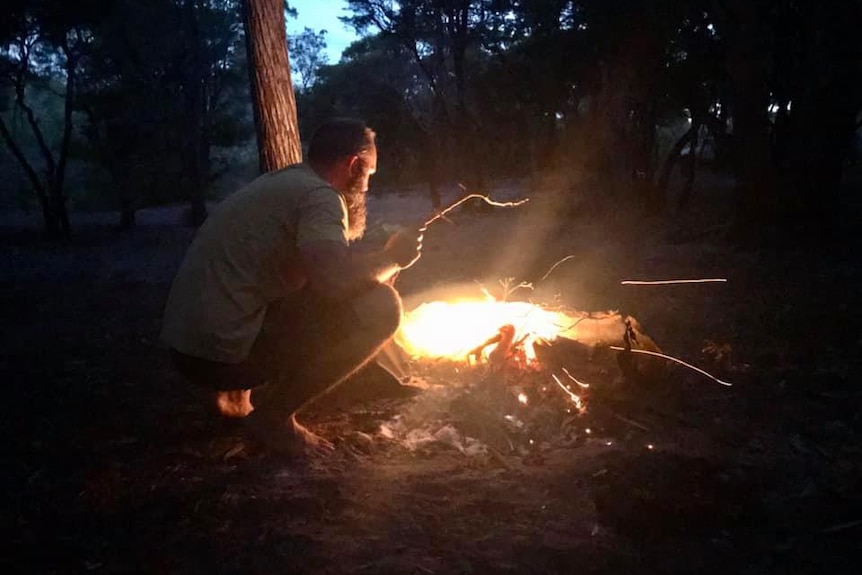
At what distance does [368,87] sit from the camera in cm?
3173

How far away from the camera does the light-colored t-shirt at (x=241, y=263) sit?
10.8 feet

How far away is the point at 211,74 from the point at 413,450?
832 inches

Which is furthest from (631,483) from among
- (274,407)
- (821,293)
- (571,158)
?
(571,158)

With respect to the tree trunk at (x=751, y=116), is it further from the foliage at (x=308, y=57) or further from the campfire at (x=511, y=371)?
the foliage at (x=308, y=57)

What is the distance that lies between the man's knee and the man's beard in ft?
1.02

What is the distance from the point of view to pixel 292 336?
3.56 m

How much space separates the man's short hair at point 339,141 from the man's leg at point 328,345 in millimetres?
630

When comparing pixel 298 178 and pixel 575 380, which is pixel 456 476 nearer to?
pixel 575 380

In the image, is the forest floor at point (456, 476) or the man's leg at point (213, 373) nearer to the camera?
the forest floor at point (456, 476)

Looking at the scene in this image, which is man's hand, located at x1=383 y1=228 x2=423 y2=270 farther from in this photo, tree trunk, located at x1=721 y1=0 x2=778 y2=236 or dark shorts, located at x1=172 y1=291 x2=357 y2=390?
tree trunk, located at x1=721 y1=0 x2=778 y2=236

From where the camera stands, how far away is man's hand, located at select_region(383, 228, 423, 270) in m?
3.63

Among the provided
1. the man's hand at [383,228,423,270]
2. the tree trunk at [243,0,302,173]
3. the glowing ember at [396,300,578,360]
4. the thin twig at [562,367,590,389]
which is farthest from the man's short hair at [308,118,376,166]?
the tree trunk at [243,0,302,173]

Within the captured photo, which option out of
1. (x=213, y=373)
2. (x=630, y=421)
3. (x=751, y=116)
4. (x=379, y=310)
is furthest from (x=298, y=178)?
(x=751, y=116)

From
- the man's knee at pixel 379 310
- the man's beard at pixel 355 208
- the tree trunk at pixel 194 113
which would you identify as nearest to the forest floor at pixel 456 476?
the man's knee at pixel 379 310
